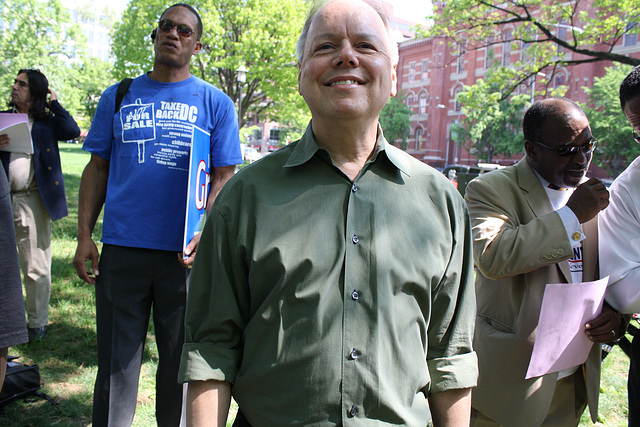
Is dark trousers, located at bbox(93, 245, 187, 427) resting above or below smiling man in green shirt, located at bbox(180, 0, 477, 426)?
below

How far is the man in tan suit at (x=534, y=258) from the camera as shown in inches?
87.5

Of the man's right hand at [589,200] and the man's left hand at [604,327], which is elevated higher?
the man's right hand at [589,200]

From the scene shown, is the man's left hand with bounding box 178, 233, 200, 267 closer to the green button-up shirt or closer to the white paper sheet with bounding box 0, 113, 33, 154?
the green button-up shirt

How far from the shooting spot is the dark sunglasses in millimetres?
2867

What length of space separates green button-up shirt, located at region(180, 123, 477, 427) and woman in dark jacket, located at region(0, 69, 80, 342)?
407 cm

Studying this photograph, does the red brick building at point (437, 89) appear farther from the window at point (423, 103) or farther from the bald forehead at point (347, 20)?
the bald forehead at point (347, 20)

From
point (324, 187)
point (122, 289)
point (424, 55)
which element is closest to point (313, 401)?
point (324, 187)

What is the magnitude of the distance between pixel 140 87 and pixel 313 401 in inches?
84.5

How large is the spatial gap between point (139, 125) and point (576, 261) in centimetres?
233

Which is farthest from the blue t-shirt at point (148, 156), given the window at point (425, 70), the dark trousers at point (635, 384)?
the window at point (425, 70)

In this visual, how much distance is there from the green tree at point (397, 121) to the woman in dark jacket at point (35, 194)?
187ft

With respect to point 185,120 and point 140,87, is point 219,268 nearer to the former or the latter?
point 185,120

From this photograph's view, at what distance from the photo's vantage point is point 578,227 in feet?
7.23

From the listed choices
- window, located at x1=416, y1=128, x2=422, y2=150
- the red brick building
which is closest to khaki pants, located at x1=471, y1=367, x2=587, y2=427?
the red brick building
